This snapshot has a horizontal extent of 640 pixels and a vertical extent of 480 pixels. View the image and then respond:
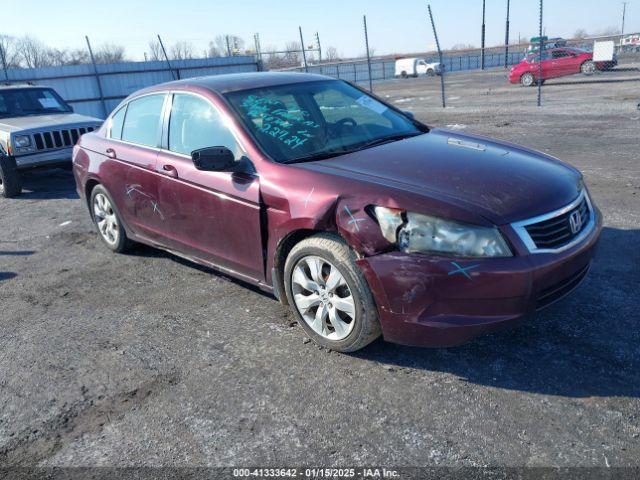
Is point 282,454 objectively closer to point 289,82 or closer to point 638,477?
point 638,477

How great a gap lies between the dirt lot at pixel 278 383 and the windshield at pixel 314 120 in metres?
1.22

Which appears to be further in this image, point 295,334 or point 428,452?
point 295,334

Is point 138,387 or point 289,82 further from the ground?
point 289,82

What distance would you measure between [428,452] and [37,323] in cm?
320

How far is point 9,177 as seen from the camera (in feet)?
28.7

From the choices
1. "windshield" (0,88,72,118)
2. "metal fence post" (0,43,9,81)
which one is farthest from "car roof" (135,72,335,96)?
"metal fence post" (0,43,9,81)

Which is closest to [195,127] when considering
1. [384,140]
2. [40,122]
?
[384,140]

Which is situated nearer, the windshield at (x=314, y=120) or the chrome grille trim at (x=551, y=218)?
the chrome grille trim at (x=551, y=218)

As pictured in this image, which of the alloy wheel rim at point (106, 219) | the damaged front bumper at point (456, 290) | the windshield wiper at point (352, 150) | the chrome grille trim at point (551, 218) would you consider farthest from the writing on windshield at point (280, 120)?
the alloy wheel rim at point (106, 219)

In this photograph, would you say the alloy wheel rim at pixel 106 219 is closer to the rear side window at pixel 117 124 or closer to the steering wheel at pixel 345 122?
the rear side window at pixel 117 124

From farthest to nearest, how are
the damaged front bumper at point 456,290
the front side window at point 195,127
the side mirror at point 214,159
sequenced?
1. the front side window at point 195,127
2. the side mirror at point 214,159
3. the damaged front bumper at point 456,290

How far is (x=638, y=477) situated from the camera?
2293 mm

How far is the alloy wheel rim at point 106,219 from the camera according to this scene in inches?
216

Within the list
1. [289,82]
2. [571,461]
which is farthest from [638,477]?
[289,82]
